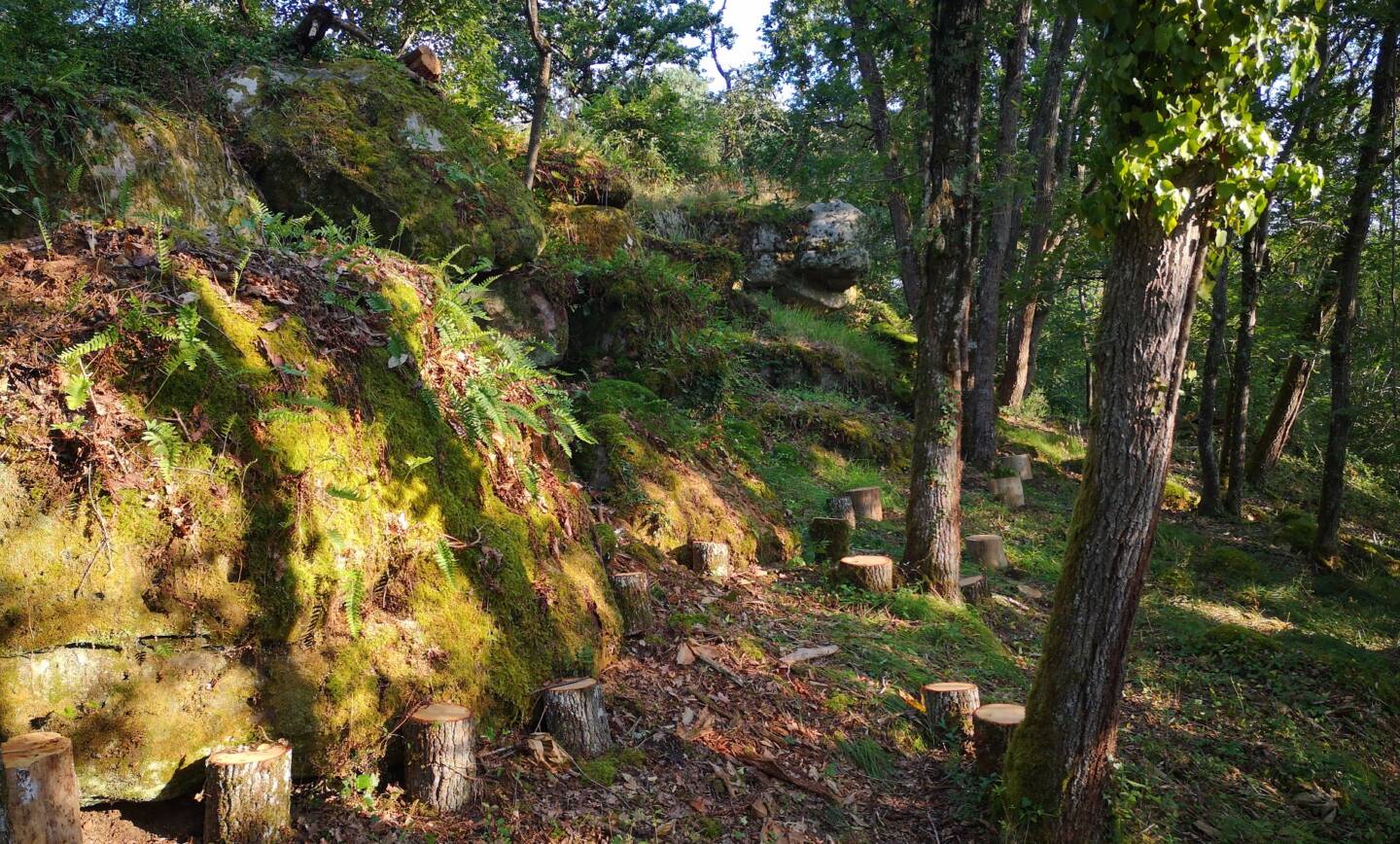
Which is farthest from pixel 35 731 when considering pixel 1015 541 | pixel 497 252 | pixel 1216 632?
pixel 1015 541

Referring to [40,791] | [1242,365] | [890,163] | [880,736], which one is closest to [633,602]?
[880,736]

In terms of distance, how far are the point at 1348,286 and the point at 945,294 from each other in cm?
772

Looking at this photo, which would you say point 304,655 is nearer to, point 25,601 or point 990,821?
point 25,601

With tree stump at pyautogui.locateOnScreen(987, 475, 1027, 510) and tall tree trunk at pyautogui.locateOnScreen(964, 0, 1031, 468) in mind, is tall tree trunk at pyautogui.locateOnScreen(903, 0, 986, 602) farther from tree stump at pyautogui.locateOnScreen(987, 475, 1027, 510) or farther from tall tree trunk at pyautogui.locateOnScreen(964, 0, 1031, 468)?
tall tree trunk at pyautogui.locateOnScreen(964, 0, 1031, 468)

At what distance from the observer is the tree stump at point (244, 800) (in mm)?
3229

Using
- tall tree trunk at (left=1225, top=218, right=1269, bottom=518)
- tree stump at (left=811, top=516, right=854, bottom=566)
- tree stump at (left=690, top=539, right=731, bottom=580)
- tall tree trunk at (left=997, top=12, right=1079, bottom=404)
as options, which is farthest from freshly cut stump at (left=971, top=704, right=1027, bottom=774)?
tall tree trunk at (left=1225, top=218, right=1269, bottom=518)

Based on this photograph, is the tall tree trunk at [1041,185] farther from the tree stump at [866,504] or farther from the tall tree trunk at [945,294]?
the tall tree trunk at [945,294]

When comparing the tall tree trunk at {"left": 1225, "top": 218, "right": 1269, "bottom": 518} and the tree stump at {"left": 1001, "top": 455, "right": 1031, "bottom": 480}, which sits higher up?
the tall tree trunk at {"left": 1225, "top": 218, "right": 1269, "bottom": 518}

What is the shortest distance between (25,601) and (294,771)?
4.29 feet

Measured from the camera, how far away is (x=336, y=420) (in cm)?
428

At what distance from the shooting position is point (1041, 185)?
15.0m

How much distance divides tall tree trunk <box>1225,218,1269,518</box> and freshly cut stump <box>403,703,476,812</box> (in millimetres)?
13310

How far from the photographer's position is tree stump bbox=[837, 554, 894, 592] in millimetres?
7445

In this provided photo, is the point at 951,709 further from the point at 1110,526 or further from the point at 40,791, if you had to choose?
the point at 40,791
